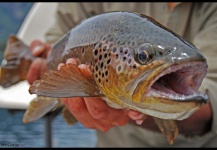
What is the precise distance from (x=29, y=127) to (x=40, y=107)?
1.12m

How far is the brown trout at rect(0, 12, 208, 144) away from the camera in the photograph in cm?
82

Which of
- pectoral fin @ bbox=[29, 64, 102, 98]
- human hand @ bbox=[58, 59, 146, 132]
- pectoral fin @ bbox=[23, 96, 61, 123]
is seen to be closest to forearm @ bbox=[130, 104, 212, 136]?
human hand @ bbox=[58, 59, 146, 132]

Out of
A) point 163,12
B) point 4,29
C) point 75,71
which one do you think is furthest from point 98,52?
point 4,29

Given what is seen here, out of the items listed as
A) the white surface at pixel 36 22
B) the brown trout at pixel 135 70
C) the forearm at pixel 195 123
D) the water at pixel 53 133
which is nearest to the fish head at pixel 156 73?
the brown trout at pixel 135 70

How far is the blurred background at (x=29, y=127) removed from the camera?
203cm

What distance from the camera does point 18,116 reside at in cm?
211

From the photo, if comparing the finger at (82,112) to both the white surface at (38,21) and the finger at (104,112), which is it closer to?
the finger at (104,112)

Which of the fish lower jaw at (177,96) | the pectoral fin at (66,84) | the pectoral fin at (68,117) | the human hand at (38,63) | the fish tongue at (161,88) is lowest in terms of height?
the pectoral fin at (68,117)

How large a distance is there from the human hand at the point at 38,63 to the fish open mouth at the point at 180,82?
2.61 feet

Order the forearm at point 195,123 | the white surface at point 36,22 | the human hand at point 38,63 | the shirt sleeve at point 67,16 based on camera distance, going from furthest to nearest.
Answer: the white surface at point 36,22 → the shirt sleeve at point 67,16 → the human hand at point 38,63 → the forearm at point 195,123

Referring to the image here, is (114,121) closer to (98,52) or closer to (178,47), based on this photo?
(98,52)

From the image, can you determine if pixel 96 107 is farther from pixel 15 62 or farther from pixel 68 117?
pixel 15 62

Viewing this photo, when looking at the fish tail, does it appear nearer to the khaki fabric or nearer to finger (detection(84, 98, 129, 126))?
the khaki fabric

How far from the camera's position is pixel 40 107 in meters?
1.40
